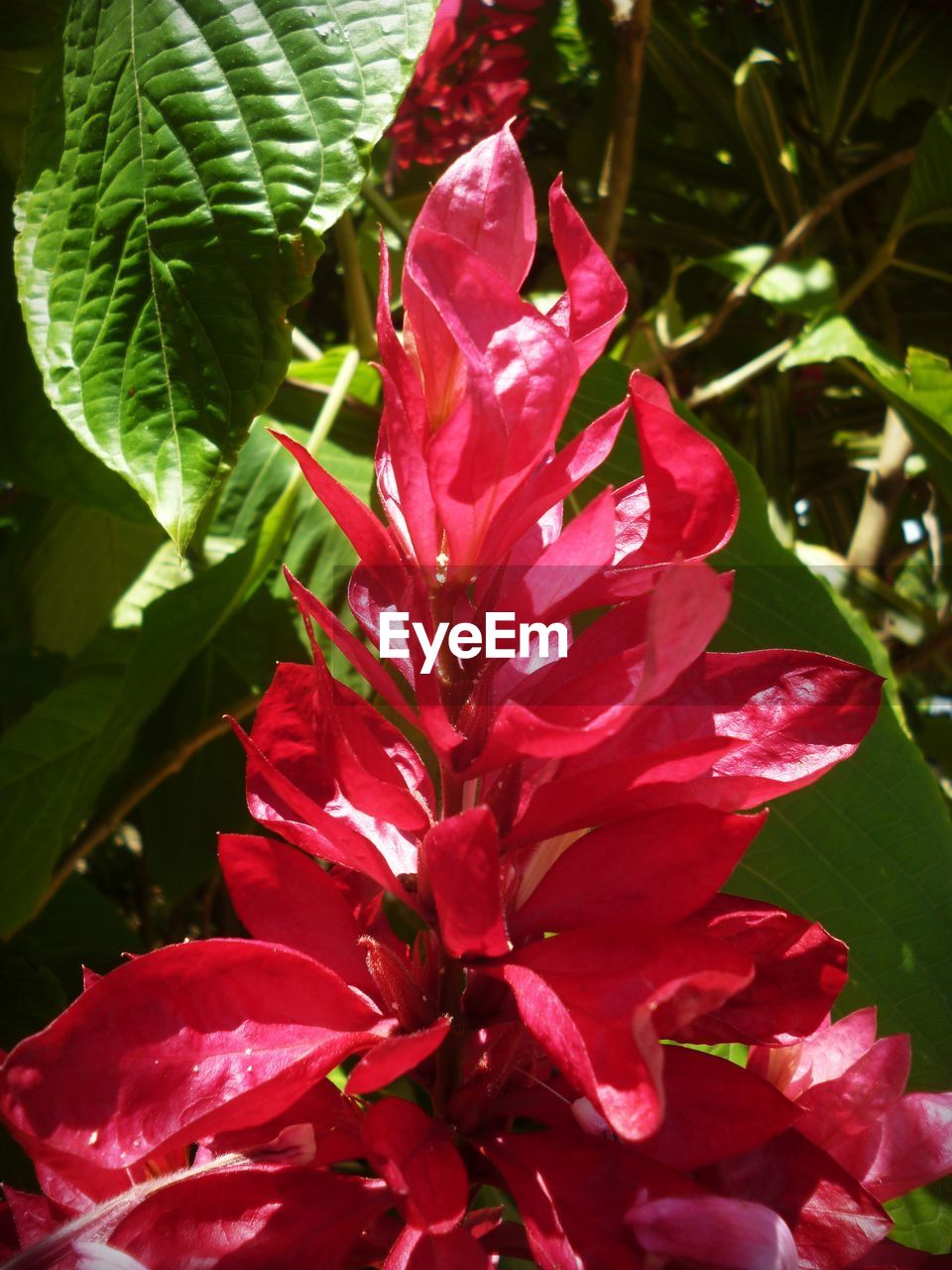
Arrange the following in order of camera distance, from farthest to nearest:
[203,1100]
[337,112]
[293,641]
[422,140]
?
[422,140] → [293,641] → [337,112] → [203,1100]

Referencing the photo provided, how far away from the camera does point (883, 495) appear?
83 cm

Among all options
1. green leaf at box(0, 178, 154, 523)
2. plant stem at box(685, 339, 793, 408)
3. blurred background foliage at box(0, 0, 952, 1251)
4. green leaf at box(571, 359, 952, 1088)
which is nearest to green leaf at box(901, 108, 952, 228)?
blurred background foliage at box(0, 0, 952, 1251)

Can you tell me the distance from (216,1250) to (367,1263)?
0.04m

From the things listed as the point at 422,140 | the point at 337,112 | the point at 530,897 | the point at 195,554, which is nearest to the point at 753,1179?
the point at 530,897

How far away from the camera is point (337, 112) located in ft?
1.15

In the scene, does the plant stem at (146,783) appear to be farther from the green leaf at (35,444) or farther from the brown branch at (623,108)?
the brown branch at (623,108)

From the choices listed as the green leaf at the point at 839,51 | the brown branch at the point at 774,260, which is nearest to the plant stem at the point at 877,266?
the brown branch at the point at 774,260

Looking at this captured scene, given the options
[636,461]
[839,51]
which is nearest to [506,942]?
[636,461]

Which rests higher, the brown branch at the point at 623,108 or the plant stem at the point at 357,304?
the brown branch at the point at 623,108

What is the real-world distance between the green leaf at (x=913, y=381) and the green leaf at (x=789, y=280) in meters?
0.07

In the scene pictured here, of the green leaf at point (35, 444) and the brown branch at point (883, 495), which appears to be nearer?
the green leaf at point (35, 444)

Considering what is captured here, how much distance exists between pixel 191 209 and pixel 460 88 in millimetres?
523

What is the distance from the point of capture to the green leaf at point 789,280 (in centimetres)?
70

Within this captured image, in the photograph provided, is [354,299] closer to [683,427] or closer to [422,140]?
[422,140]
